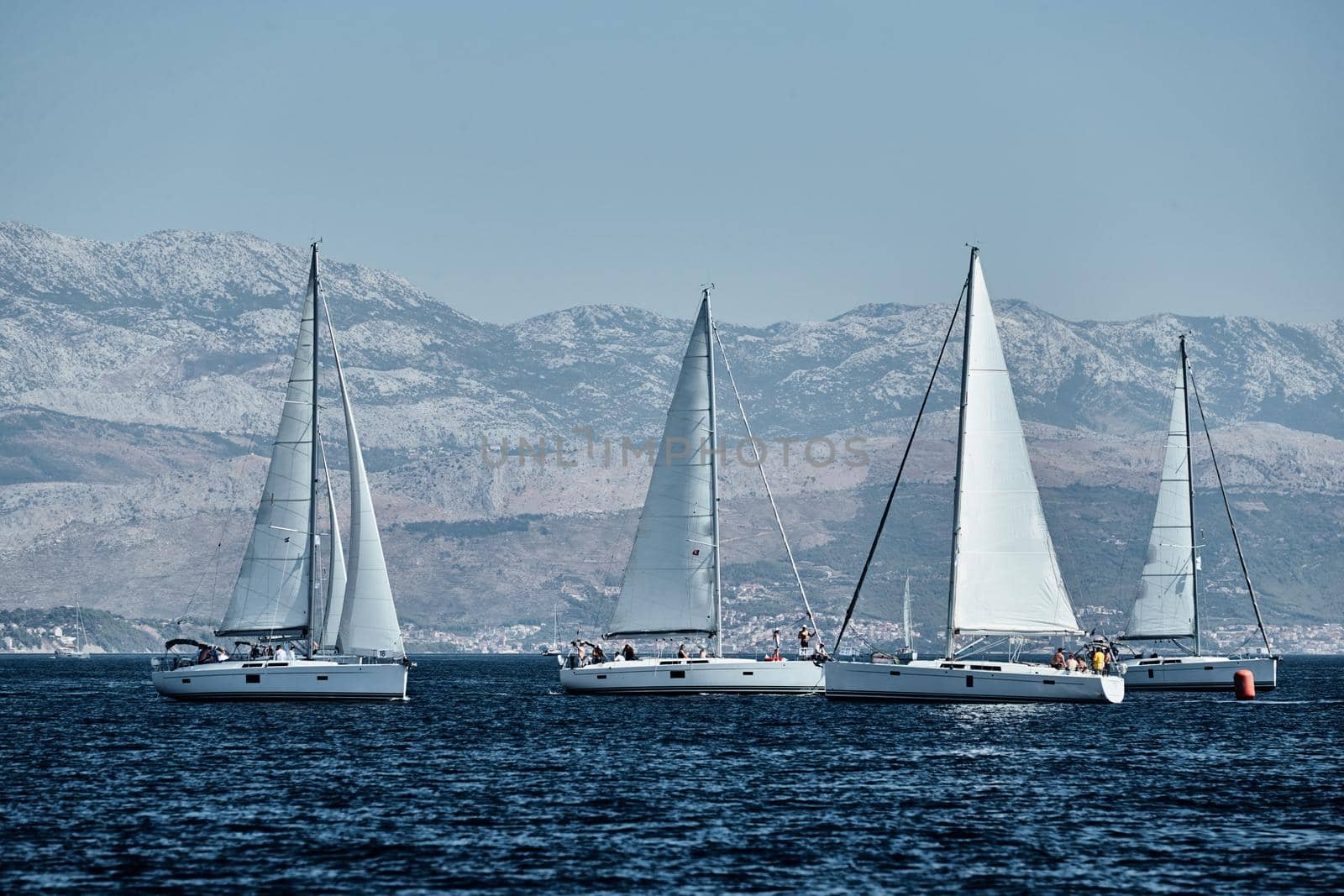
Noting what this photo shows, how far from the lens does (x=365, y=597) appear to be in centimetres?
8500

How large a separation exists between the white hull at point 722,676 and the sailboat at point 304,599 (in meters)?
11.7

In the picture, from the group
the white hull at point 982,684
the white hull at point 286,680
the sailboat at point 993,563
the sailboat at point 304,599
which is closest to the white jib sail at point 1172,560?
the white hull at point 982,684

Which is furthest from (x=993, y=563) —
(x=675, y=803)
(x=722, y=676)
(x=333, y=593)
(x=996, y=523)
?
(x=675, y=803)

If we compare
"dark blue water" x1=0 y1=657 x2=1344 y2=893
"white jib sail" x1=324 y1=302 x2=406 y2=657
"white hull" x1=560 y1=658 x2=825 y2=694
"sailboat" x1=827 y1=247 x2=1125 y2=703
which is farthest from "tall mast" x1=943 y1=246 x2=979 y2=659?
"white jib sail" x1=324 y1=302 x2=406 y2=657

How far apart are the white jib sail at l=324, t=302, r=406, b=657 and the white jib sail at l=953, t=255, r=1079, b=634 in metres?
25.6

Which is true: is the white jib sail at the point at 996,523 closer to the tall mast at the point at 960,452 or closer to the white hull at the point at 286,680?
the tall mast at the point at 960,452

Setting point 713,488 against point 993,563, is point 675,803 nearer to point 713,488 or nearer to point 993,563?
point 993,563

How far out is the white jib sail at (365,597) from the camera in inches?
3346

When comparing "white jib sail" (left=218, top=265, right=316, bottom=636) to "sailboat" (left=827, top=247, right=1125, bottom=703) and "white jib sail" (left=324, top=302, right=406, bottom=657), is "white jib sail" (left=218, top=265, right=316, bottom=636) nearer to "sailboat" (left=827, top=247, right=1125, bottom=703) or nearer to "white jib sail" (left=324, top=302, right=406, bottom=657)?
"white jib sail" (left=324, top=302, right=406, bottom=657)

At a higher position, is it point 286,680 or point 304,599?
point 304,599

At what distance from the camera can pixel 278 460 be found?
285 ft

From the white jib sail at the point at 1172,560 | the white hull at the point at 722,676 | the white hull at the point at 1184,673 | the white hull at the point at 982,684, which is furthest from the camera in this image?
the white jib sail at the point at 1172,560

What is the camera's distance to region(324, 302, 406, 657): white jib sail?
85.0 meters

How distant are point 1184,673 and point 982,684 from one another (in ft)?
111
